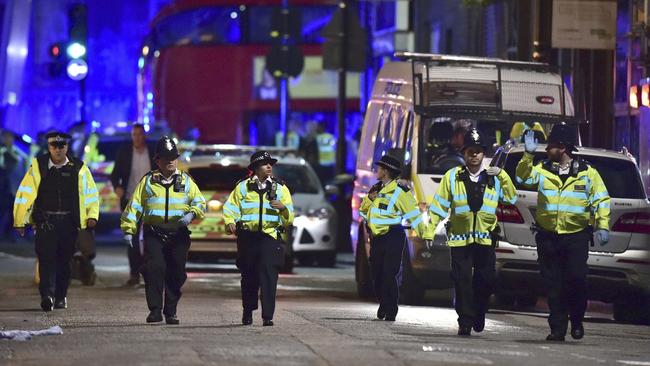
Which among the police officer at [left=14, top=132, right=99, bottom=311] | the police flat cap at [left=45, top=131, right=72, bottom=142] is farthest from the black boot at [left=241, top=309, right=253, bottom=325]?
the police flat cap at [left=45, top=131, right=72, bottom=142]

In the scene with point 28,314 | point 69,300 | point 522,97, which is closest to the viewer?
point 28,314

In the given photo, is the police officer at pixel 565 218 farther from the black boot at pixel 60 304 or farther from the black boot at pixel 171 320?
the black boot at pixel 60 304

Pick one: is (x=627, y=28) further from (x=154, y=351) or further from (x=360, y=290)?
(x=154, y=351)

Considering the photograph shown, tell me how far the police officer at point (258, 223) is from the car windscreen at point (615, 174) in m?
2.78

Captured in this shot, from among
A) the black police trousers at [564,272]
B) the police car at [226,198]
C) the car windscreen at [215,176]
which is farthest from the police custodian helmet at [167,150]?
the car windscreen at [215,176]

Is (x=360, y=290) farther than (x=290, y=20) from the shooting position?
No

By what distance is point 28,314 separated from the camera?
1705 cm

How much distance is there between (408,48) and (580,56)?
13645 millimetres

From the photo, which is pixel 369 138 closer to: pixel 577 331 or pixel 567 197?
pixel 567 197

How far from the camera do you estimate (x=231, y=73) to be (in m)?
36.9

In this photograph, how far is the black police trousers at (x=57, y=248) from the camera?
1777 centimetres

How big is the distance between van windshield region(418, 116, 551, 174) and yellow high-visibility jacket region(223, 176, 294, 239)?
121 inches

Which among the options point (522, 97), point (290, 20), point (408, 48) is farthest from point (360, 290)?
point (408, 48)

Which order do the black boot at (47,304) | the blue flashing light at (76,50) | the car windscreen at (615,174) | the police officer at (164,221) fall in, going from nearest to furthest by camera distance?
the police officer at (164,221)
the black boot at (47,304)
the car windscreen at (615,174)
the blue flashing light at (76,50)
